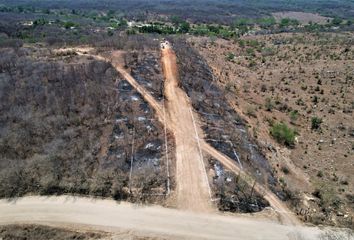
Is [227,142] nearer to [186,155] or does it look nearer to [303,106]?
[186,155]

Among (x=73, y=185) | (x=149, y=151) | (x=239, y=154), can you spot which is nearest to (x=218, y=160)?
(x=239, y=154)

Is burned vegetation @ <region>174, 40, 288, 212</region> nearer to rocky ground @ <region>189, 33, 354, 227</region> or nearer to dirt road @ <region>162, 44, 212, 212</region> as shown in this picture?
dirt road @ <region>162, 44, 212, 212</region>

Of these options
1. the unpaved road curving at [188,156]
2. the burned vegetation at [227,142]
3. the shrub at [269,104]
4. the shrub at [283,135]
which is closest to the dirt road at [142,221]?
the unpaved road curving at [188,156]

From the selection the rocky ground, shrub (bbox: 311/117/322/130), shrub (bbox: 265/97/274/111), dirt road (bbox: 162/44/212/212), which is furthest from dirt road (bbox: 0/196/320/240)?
shrub (bbox: 265/97/274/111)

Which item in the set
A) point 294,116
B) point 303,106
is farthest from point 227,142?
point 303,106

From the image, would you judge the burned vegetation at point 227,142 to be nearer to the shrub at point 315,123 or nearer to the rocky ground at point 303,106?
the rocky ground at point 303,106

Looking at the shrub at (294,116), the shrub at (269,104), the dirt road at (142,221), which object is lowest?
the dirt road at (142,221)
